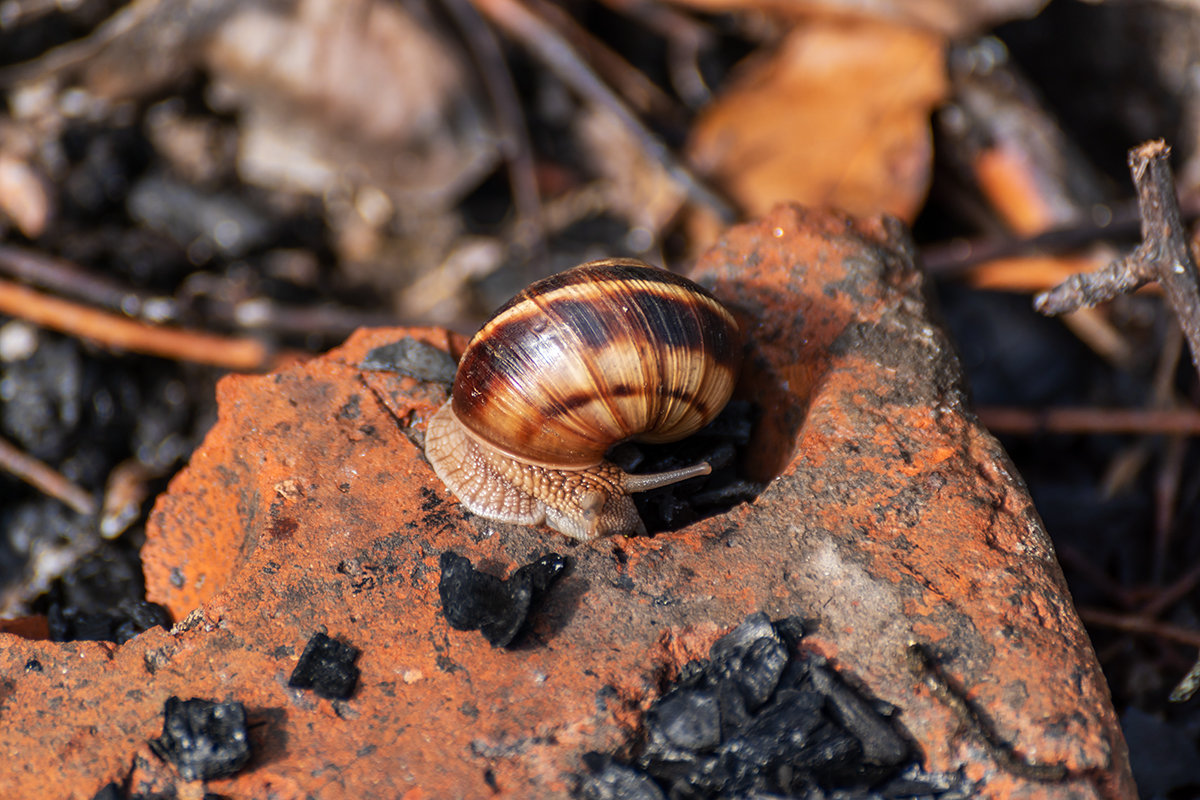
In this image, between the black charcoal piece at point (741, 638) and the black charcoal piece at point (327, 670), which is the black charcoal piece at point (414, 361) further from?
the black charcoal piece at point (741, 638)

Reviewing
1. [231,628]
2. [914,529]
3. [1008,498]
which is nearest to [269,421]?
[231,628]

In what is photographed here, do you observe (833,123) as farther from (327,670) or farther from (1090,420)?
(327,670)

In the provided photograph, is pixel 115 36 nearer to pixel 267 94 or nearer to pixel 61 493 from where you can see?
pixel 267 94

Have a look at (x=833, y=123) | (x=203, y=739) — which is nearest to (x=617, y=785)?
(x=203, y=739)

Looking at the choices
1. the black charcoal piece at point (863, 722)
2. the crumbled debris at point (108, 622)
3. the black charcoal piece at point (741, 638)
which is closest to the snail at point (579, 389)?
the black charcoal piece at point (741, 638)

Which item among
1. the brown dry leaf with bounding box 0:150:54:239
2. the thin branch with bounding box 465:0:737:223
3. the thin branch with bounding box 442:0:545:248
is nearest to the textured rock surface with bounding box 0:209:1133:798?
the thin branch with bounding box 465:0:737:223
